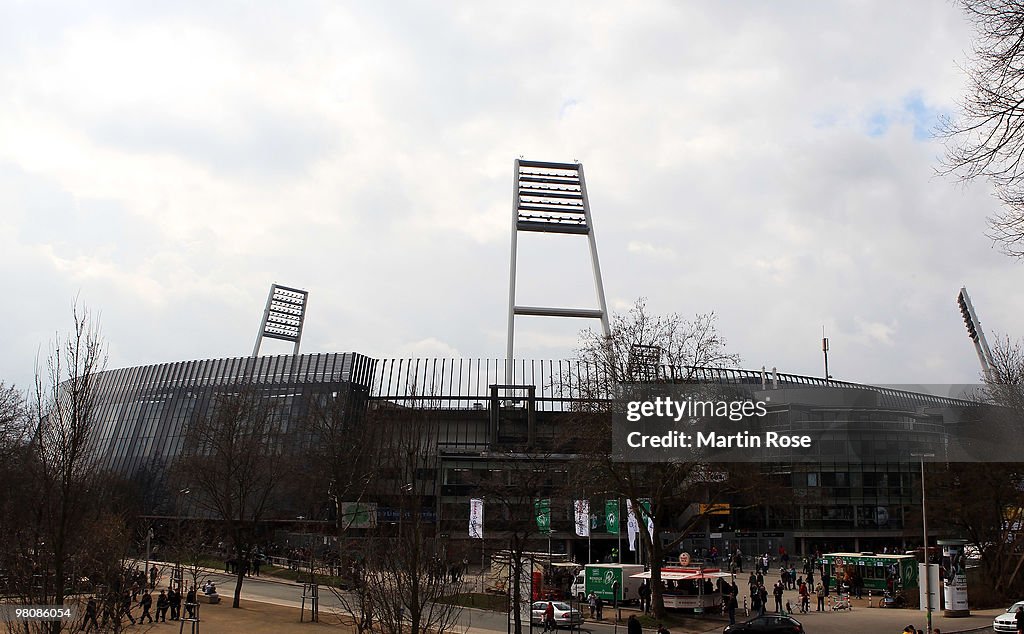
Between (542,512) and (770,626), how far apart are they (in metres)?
13.2

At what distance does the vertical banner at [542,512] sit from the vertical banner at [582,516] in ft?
5.64

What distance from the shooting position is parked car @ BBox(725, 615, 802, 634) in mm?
31875

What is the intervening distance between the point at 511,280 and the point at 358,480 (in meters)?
30.7

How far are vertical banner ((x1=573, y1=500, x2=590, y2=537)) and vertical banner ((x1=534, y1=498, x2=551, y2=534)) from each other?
1719 millimetres

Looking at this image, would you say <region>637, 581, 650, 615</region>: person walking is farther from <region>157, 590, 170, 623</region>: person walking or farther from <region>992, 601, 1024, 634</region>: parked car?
<region>157, 590, 170, 623</region>: person walking

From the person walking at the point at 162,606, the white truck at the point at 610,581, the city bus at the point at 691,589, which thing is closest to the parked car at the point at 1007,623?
the city bus at the point at 691,589

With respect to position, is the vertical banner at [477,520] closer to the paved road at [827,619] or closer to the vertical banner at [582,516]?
the vertical banner at [582,516]

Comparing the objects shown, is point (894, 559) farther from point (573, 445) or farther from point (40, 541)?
point (40, 541)

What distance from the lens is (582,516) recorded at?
148 feet

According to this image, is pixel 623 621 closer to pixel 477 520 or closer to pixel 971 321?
pixel 477 520

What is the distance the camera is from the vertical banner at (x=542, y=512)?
128 ft

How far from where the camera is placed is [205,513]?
72.3m

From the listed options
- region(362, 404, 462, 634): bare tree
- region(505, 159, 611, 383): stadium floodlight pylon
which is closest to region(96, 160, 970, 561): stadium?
region(505, 159, 611, 383): stadium floodlight pylon

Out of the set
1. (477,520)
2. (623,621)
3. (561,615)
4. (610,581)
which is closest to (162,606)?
(561,615)
